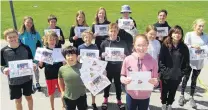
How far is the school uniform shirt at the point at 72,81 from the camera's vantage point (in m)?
5.44

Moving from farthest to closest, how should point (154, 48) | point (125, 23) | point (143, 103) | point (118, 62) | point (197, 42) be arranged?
point (125, 23) → point (154, 48) → point (197, 42) → point (118, 62) → point (143, 103)

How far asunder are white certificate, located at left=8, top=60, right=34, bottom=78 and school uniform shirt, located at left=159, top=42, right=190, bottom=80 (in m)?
2.84

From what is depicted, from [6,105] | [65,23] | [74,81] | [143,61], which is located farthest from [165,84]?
[65,23]

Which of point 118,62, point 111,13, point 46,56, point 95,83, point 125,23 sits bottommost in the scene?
point 95,83

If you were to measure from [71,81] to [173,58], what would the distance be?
7.45 ft

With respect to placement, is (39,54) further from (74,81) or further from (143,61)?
(143,61)

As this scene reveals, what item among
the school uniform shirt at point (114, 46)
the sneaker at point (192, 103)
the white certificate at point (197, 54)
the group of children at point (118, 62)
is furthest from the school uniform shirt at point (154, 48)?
the sneaker at point (192, 103)

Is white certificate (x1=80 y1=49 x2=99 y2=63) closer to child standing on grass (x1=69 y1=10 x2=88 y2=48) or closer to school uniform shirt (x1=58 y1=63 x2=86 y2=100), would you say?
school uniform shirt (x1=58 y1=63 x2=86 y2=100)

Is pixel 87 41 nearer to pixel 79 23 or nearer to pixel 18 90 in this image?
pixel 79 23

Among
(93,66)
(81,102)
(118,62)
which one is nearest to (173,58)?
(118,62)

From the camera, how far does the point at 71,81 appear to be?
17.9ft

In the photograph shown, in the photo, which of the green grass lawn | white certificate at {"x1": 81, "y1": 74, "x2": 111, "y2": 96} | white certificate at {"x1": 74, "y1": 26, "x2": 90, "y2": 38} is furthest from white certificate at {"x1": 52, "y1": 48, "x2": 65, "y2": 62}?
the green grass lawn

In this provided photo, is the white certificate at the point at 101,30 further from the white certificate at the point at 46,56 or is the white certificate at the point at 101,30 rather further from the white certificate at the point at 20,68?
the white certificate at the point at 20,68

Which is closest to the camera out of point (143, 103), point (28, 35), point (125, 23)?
point (143, 103)
